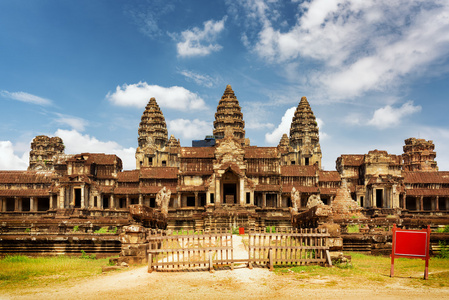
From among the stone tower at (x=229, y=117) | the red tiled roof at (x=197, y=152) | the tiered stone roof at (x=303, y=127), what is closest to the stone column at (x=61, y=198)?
the red tiled roof at (x=197, y=152)

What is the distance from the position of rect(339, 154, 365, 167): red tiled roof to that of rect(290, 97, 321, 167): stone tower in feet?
39.4

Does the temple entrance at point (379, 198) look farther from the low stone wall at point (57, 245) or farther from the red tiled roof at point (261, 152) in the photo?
the low stone wall at point (57, 245)

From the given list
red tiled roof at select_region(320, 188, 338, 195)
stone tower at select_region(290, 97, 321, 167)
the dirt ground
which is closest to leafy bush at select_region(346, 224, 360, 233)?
the dirt ground

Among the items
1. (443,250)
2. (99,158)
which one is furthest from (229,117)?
(443,250)

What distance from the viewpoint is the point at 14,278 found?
40.7 feet

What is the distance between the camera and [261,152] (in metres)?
42.0

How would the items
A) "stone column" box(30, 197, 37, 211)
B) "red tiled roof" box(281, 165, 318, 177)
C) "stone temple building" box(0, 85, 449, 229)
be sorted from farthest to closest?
"stone column" box(30, 197, 37, 211) < "red tiled roof" box(281, 165, 318, 177) < "stone temple building" box(0, 85, 449, 229)

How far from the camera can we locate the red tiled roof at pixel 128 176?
4356 cm

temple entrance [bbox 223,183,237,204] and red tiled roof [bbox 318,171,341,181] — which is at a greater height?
red tiled roof [bbox 318,171,341,181]

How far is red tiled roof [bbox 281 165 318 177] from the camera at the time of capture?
42.7m

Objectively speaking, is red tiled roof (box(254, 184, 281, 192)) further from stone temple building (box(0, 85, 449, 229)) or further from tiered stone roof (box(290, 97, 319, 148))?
tiered stone roof (box(290, 97, 319, 148))

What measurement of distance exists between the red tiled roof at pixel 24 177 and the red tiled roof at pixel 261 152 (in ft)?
81.0

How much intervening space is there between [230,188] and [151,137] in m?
24.8

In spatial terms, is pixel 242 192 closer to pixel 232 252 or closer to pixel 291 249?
pixel 291 249
